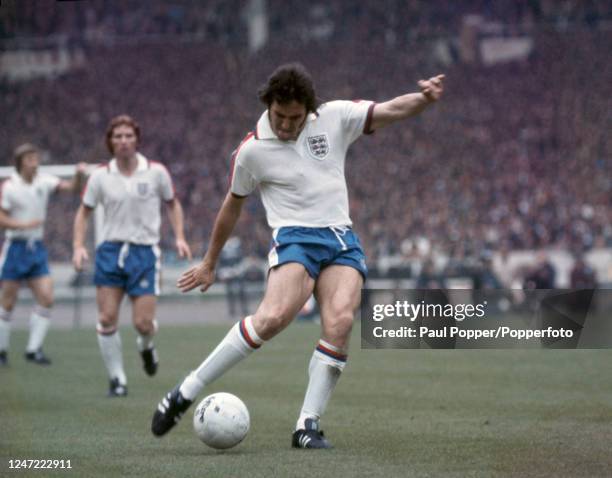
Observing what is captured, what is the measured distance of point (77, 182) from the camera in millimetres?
10992

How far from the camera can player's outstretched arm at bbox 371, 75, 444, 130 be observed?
609 cm

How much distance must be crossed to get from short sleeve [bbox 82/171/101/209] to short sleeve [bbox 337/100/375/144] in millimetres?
3853

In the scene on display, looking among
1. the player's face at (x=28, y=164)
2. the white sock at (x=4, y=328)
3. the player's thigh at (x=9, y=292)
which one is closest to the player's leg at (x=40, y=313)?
the player's thigh at (x=9, y=292)

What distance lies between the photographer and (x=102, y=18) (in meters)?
37.9

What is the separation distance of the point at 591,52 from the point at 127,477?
33554mm

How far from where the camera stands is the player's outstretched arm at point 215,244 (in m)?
6.43

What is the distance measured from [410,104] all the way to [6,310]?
820cm

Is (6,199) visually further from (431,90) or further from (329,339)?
(431,90)

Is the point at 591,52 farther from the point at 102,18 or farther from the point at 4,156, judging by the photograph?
the point at 4,156

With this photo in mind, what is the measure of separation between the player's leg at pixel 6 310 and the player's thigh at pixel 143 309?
3823mm

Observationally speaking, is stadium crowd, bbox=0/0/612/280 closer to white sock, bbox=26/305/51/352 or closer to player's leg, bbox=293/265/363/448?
white sock, bbox=26/305/51/352

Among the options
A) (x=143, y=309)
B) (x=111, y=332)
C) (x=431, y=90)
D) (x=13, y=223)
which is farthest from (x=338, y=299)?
(x=13, y=223)

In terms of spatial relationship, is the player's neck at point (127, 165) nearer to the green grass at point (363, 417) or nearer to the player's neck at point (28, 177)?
the green grass at point (363, 417)

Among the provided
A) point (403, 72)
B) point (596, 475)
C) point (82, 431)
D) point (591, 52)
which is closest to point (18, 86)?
point (403, 72)
